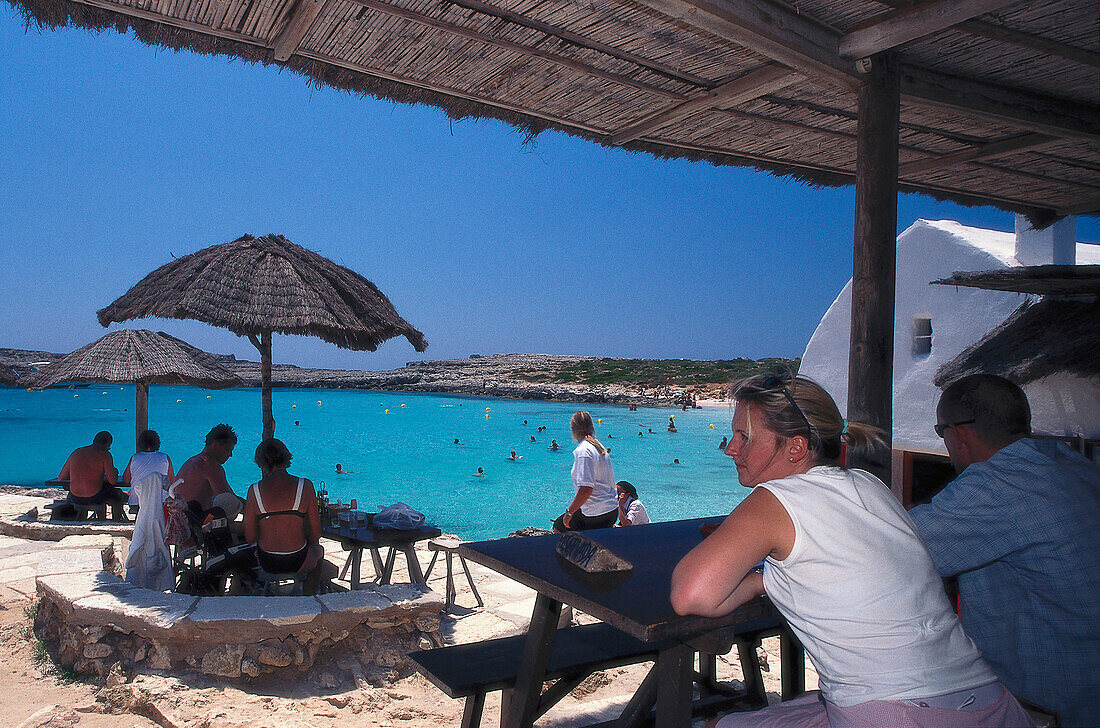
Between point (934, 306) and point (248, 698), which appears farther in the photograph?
point (934, 306)

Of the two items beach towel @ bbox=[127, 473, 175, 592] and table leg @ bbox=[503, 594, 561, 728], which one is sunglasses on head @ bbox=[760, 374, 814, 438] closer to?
table leg @ bbox=[503, 594, 561, 728]

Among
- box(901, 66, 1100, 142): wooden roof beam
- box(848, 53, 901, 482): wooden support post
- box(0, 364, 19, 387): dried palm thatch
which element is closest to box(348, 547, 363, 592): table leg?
box(848, 53, 901, 482): wooden support post

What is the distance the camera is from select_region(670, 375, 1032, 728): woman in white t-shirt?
156 centimetres

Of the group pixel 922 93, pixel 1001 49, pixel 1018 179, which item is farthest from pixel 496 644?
pixel 1018 179

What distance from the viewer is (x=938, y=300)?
9141 millimetres

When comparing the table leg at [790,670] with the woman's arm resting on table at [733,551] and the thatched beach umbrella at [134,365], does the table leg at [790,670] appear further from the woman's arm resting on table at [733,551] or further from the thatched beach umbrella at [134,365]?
the thatched beach umbrella at [134,365]

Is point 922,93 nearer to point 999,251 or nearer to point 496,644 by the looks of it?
point 496,644

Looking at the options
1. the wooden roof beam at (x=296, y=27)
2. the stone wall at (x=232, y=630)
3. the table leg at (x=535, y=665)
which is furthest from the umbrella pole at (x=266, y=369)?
the table leg at (x=535, y=665)

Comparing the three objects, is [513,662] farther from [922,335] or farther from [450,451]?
[450,451]

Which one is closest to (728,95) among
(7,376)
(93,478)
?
(93,478)

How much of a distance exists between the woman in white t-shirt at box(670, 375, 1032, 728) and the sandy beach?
1.72 metres

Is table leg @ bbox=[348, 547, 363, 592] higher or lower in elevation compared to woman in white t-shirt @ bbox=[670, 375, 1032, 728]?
lower

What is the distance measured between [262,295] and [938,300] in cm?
803

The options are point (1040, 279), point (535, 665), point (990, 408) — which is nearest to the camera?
point (990, 408)
